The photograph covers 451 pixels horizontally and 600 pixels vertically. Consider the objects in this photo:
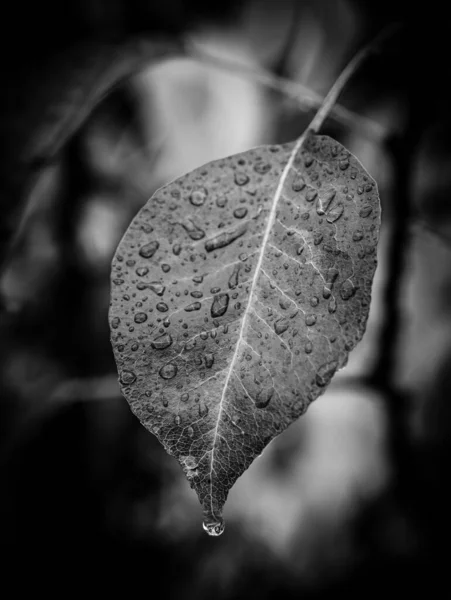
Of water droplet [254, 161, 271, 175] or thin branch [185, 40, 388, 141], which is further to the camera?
thin branch [185, 40, 388, 141]

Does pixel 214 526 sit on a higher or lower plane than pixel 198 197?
lower

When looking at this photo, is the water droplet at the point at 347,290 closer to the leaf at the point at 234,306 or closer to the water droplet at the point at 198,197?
the leaf at the point at 234,306

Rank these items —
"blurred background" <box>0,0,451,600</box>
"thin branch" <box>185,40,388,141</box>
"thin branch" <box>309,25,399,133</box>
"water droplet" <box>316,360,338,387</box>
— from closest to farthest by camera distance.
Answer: "water droplet" <box>316,360,338,387</box>, "thin branch" <box>309,25,399,133</box>, "thin branch" <box>185,40,388,141</box>, "blurred background" <box>0,0,451,600</box>

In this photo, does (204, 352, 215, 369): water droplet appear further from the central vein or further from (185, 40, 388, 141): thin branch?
(185, 40, 388, 141): thin branch

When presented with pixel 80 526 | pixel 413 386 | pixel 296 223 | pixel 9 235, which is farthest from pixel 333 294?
pixel 80 526

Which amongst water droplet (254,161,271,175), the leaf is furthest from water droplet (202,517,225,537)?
water droplet (254,161,271,175)

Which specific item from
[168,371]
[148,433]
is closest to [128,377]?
[168,371]

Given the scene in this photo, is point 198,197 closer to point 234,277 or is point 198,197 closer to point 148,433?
point 234,277
